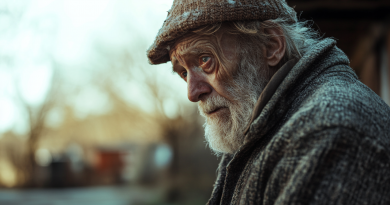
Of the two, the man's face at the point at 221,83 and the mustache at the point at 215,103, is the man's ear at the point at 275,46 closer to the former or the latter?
the man's face at the point at 221,83

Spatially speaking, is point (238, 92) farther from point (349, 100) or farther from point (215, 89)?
point (349, 100)

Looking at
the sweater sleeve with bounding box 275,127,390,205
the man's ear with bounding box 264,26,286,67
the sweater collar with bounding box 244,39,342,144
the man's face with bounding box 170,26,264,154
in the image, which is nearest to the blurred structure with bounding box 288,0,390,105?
the man's ear with bounding box 264,26,286,67

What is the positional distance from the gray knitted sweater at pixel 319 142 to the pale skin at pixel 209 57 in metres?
0.32

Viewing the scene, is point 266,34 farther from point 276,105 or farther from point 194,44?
point 276,105

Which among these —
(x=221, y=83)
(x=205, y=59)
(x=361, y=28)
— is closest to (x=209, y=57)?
(x=205, y=59)

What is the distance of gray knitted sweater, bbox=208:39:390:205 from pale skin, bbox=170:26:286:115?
1.04 feet

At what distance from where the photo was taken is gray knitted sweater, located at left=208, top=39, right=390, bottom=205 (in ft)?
2.95

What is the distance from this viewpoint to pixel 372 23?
5.48m

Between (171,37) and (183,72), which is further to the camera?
(183,72)

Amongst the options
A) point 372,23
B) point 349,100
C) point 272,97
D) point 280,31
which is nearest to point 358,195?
point 349,100

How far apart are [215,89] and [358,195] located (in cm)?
85

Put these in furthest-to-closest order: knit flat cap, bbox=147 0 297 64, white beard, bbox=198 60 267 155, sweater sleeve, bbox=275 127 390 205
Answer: white beard, bbox=198 60 267 155 → knit flat cap, bbox=147 0 297 64 → sweater sleeve, bbox=275 127 390 205

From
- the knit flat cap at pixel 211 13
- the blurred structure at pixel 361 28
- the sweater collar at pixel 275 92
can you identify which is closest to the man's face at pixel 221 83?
the knit flat cap at pixel 211 13

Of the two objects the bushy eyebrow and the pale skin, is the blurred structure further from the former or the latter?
the bushy eyebrow
